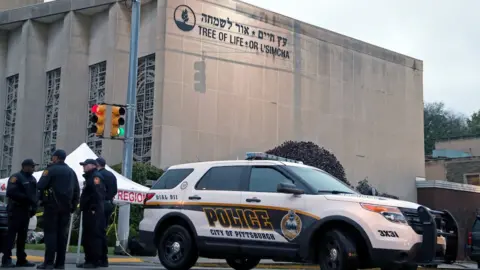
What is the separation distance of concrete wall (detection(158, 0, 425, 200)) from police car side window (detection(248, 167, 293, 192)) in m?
18.9

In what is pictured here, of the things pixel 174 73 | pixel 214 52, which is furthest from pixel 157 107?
pixel 214 52

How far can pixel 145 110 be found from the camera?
31562 millimetres

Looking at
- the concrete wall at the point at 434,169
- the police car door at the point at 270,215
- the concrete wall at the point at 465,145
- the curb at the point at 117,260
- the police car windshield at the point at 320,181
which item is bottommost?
the curb at the point at 117,260

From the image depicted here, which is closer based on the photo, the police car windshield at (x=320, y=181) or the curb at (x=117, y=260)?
the police car windshield at (x=320, y=181)

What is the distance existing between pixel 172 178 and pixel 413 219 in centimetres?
448

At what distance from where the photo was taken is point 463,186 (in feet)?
139

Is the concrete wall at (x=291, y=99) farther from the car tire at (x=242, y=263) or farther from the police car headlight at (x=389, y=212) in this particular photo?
the police car headlight at (x=389, y=212)

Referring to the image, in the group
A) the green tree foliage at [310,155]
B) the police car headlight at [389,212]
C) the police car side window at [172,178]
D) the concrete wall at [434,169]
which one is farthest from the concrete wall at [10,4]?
the police car headlight at [389,212]

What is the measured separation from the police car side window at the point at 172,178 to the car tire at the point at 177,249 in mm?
821

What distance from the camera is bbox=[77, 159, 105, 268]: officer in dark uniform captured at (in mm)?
11508

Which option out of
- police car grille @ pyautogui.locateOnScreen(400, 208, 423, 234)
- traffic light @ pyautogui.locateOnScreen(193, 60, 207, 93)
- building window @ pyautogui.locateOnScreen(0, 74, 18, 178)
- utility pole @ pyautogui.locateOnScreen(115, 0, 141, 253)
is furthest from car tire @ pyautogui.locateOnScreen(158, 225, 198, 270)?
building window @ pyautogui.locateOnScreen(0, 74, 18, 178)

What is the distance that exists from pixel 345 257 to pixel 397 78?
34591 mm

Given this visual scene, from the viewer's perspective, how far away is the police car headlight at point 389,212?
9.88 meters

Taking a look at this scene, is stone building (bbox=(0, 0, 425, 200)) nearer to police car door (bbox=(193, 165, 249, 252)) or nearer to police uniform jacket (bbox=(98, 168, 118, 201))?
police uniform jacket (bbox=(98, 168, 118, 201))
